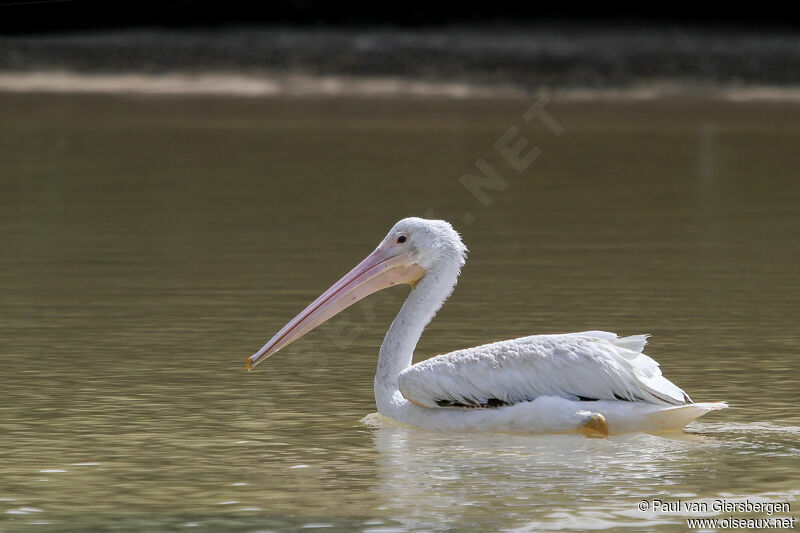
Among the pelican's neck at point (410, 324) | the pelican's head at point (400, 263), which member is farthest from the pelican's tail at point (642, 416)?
the pelican's head at point (400, 263)

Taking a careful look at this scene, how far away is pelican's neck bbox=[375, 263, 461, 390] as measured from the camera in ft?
24.6

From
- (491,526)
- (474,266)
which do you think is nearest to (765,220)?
(474,266)

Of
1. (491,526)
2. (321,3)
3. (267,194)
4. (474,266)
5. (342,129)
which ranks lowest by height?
(491,526)

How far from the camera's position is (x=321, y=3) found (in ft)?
102

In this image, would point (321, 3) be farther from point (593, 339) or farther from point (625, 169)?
point (593, 339)

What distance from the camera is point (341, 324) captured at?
10078 mm

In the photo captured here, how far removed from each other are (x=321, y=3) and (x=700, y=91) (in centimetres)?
675

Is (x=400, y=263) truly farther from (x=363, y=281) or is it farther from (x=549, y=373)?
(x=549, y=373)

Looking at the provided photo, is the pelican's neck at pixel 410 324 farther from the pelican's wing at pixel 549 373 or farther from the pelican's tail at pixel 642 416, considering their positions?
the pelican's tail at pixel 642 416

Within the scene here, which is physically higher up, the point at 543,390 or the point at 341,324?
the point at 341,324

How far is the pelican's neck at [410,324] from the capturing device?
7496 millimetres

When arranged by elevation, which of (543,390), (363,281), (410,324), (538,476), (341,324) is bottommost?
(538,476)

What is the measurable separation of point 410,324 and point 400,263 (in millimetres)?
267
